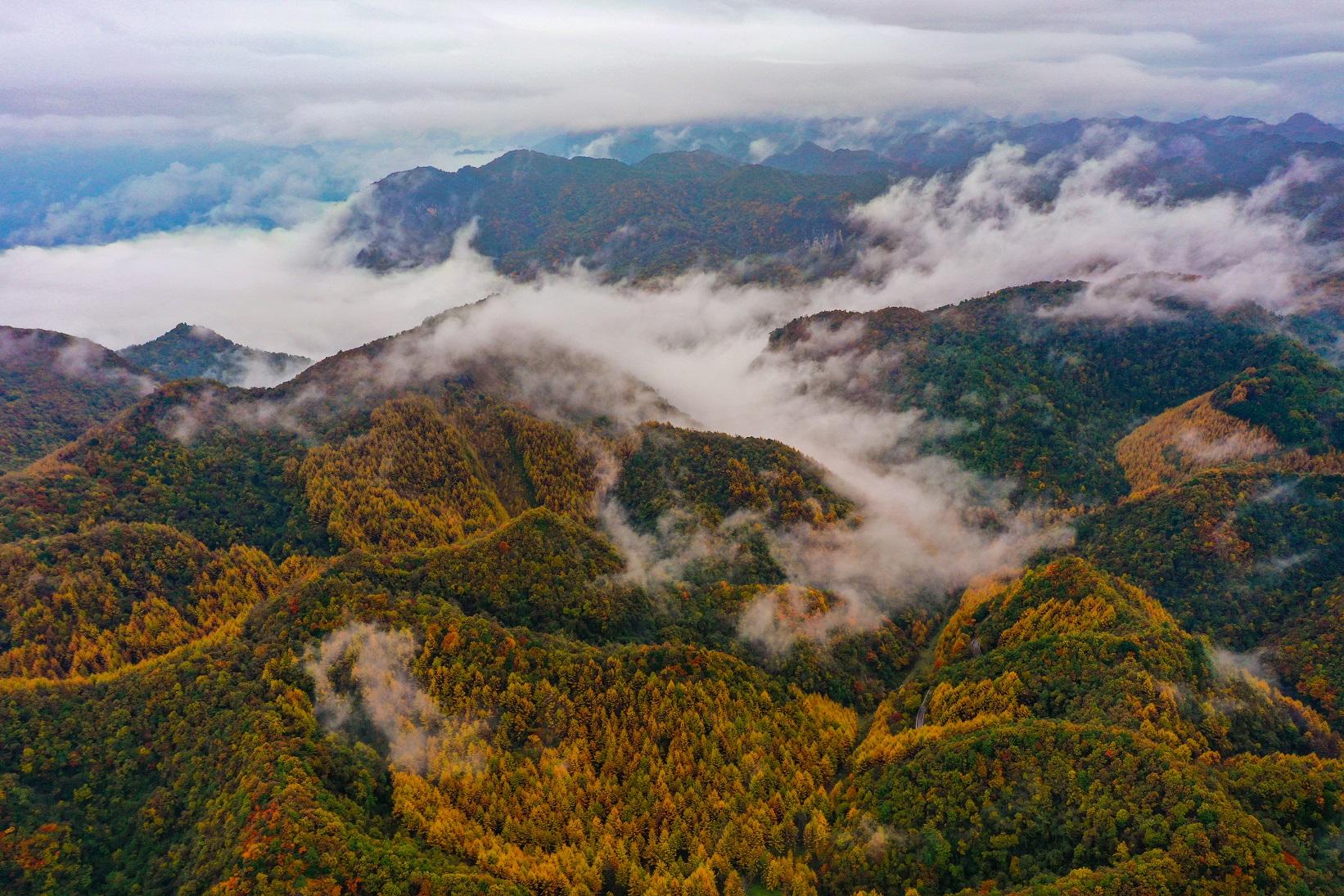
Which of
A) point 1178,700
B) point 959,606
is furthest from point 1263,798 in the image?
point 959,606

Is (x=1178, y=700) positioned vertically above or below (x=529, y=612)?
above

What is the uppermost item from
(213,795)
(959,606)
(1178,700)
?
(1178,700)

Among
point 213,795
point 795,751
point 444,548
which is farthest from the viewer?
point 444,548

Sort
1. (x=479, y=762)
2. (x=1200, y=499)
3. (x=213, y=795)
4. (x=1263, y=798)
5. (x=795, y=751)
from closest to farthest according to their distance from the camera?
1. (x=1263, y=798)
2. (x=213, y=795)
3. (x=479, y=762)
4. (x=795, y=751)
5. (x=1200, y=499)

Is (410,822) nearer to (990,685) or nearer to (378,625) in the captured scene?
(378,625)

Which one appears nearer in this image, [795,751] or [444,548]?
[795,751]

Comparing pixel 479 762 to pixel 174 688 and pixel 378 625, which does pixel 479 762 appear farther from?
pixel 174 688
